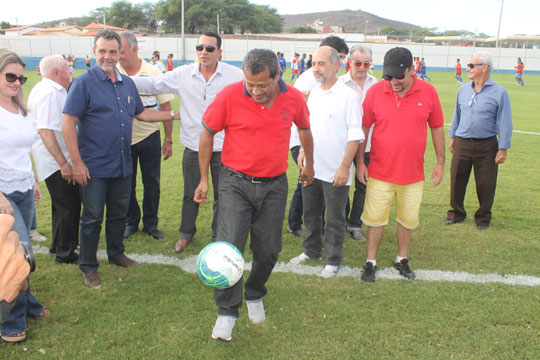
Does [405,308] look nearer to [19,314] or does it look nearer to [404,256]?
[404,256]

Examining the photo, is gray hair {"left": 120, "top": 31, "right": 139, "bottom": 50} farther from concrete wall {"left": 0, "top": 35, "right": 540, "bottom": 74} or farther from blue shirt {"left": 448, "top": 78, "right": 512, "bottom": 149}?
concrete wall {"left": 0, "top": 35, "right": 540, "bottom": 74}

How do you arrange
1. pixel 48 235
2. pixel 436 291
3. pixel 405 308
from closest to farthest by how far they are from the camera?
pixel 405 308 → pixel 436 291 → pixel 48 235

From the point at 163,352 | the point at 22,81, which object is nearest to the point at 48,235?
the point at 22,81

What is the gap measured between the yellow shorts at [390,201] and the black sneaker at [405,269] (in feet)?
1.32

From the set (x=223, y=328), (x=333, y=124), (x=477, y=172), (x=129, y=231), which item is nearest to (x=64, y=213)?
(x=129, y=231)

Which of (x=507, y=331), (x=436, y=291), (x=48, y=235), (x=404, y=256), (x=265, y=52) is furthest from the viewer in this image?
(x=48, y=235)

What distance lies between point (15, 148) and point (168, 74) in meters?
2.04

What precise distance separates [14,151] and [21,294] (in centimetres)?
113

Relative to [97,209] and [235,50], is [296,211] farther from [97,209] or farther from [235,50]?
[235,50]

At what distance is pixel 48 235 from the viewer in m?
5.77

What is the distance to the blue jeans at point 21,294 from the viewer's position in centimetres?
340

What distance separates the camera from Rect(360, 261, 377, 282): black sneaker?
15.3ft

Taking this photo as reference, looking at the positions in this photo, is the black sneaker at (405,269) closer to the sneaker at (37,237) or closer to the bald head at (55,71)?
the bald head at (55,71)

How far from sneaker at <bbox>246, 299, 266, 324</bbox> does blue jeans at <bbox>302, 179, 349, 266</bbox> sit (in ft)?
3.87
